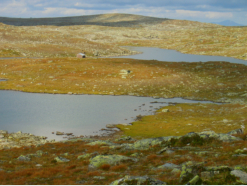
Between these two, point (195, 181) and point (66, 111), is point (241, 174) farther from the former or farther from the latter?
point (66, 111)

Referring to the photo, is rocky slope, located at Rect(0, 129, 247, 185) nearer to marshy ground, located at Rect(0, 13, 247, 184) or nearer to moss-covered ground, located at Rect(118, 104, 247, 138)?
marshy ground, located at Rect(0, 13, 247, 184)

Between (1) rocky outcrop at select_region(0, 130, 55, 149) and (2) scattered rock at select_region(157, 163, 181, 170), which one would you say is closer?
(2) scattered rock at select_region(157, 163, 181, 170)

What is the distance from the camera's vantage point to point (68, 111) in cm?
6012

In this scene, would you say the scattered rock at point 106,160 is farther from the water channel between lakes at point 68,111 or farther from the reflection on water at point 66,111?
the reflection on water at point 66,111

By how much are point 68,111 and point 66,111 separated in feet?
1.48

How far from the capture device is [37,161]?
2802cm

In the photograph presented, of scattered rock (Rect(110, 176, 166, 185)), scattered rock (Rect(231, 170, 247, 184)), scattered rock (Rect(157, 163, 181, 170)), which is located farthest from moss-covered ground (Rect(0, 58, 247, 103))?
scattered rock (Rect(110, 176, 166, 185))

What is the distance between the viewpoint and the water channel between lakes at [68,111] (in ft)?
165

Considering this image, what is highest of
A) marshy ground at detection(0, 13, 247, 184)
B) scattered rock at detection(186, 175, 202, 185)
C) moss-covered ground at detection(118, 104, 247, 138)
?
scattered rock at detection(186, 175, 202, 185)

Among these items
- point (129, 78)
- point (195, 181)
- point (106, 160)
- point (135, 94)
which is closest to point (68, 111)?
point (135, 94)

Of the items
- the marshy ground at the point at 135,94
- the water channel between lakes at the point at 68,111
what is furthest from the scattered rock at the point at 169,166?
the water channel between lakes at the point at 68,111

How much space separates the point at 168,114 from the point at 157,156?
33.7m

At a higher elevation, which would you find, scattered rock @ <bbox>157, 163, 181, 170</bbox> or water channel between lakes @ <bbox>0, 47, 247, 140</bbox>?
scattered rock @ <bbox>157, 163, 181, 170</bbox>

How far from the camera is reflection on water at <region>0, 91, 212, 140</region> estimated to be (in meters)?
50.3
